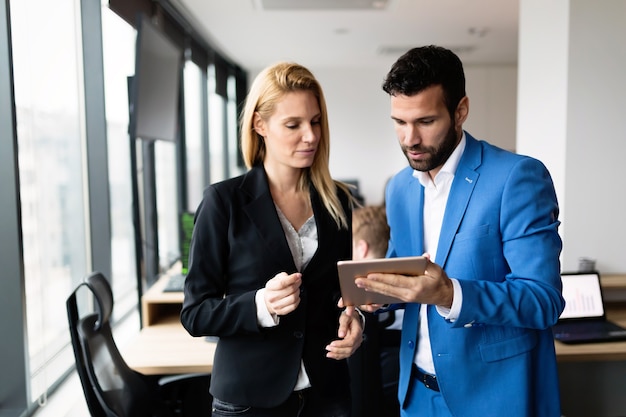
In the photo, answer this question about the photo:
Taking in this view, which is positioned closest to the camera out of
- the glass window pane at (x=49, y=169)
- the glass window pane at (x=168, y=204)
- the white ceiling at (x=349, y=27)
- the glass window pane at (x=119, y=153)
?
the glass window pane at (x=49, y=169)

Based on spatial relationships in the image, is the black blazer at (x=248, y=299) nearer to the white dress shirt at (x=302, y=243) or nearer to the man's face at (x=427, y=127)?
the white dress shirt at (x=302, y=243)

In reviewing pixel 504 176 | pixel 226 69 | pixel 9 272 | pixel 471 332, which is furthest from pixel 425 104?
pixel 226 69

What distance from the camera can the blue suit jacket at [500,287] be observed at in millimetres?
1239

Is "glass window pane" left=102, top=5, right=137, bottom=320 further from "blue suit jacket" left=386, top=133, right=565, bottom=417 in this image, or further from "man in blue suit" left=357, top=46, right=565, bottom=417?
"blue suit jacket" left=386, top=133, right=565, bottom=417

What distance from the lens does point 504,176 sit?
1.32 meters

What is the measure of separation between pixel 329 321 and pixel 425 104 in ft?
2.03

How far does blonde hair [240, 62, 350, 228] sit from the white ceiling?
3.18 m

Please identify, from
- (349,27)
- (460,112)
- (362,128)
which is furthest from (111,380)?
(362,128)

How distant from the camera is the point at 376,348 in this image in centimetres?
202

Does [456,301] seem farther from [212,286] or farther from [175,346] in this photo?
[175,346]

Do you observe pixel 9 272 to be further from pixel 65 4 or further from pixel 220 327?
pixel 65 4

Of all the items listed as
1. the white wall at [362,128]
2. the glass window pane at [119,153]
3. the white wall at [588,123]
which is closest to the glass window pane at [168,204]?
the glass window pane at [119,153]

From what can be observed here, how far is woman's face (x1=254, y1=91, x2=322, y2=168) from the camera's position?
1.42 m

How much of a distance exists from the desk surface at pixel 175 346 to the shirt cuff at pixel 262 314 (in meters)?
1.01
